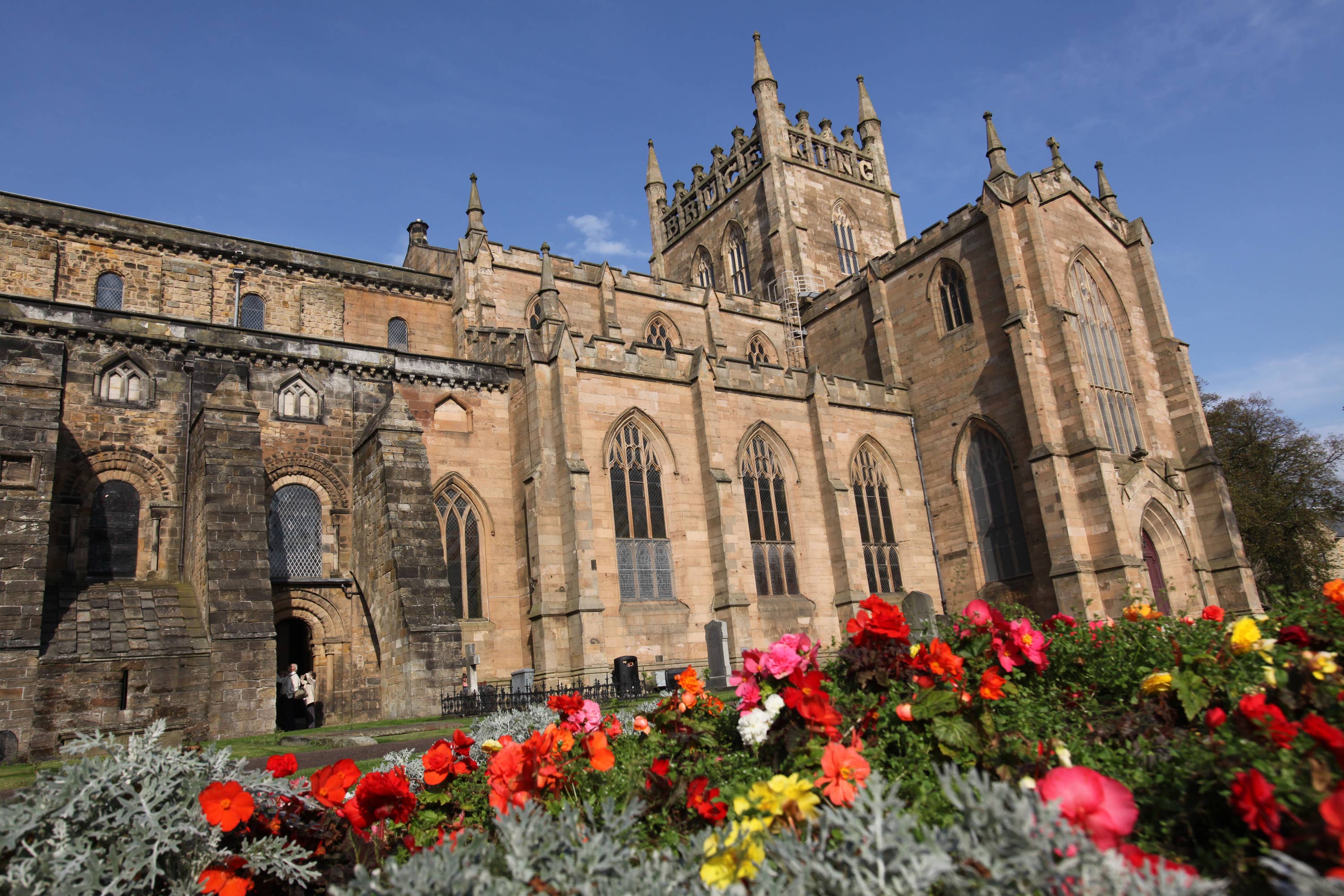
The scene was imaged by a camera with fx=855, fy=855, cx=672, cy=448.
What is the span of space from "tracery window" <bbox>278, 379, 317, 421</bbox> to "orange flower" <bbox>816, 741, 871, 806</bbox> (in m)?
20.3

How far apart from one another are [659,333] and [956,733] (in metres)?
29.3

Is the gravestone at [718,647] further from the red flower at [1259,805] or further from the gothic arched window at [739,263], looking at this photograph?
the gothic arched window at [739,263]

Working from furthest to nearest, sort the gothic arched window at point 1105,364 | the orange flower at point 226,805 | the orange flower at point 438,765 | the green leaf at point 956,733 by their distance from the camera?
the gothic arched window at point 1105,364 → the orange flower at point 438,765 → the green leaf at point 956,733 → the orange flower at point 226,805

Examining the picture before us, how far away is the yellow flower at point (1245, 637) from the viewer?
4836 millimetres

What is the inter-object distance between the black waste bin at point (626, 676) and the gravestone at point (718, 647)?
198 cm

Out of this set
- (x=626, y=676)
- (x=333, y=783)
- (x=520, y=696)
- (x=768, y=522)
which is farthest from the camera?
(x=768, y=522)

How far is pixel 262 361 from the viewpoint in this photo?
21328mm

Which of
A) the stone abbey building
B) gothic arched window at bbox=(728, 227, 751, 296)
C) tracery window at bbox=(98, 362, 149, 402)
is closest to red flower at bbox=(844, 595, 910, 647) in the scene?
the stone abbey building

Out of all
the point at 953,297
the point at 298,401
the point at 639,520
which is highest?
the point at 953,297

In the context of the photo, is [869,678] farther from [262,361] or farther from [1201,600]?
[1201,600]

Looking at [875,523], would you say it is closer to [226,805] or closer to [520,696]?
[520,696]

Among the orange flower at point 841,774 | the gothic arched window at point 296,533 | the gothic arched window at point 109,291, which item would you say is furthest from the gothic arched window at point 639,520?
the orange flower at point 841,774

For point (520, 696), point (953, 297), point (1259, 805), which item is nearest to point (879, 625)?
point (1259, 805)

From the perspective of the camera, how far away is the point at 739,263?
41.3 meters
